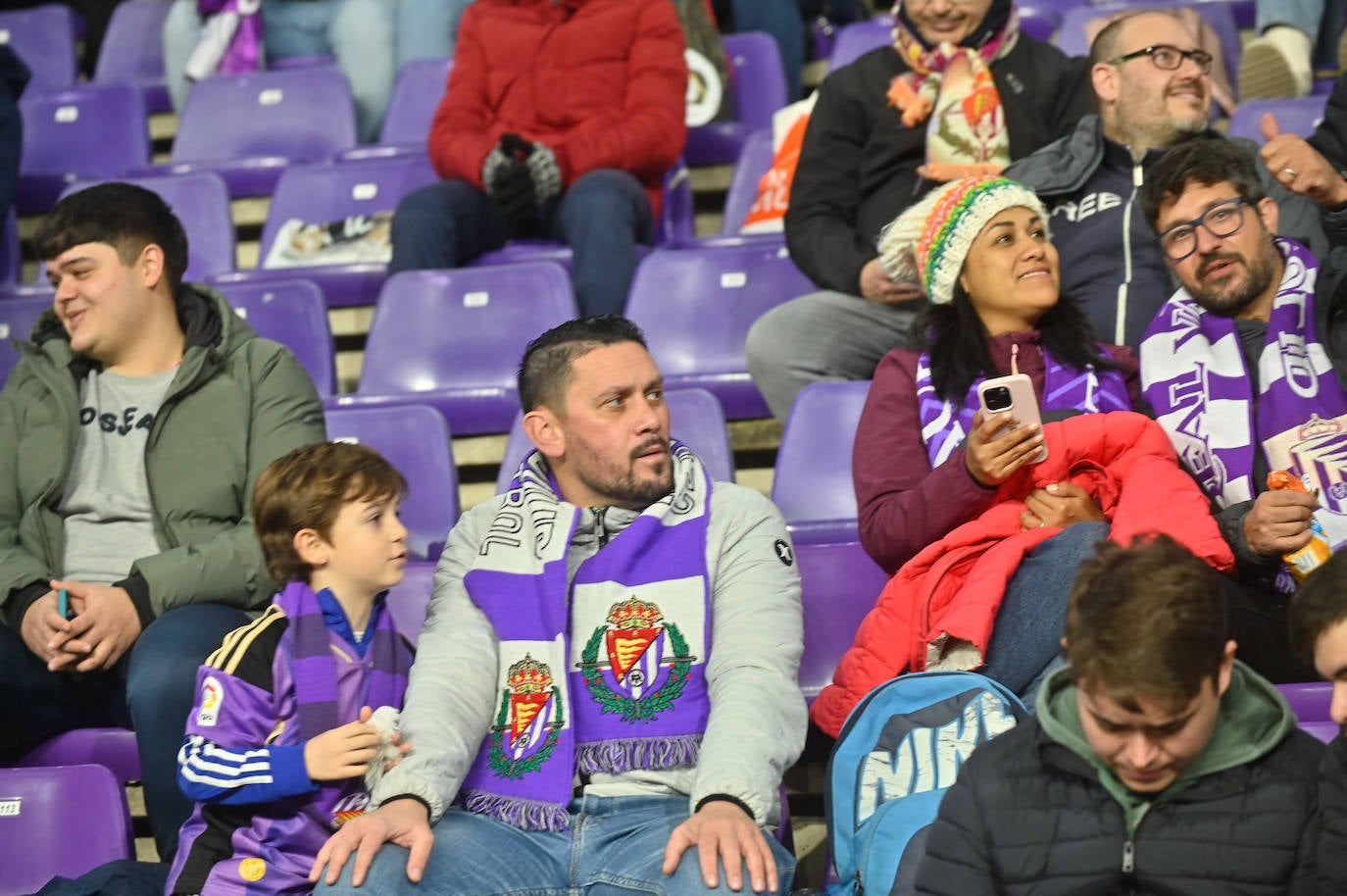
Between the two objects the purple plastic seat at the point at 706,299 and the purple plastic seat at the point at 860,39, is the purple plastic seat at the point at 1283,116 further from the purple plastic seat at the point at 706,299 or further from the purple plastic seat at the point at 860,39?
the purple plastic seat at the point at 860,39

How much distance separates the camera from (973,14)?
390cm

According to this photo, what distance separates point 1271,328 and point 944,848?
1294mm

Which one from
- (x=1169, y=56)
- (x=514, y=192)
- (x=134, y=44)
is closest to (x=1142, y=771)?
(x=1169, y=56)

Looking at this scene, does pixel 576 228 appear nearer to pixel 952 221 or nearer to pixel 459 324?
pixel 459 324

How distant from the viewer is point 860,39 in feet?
16.8

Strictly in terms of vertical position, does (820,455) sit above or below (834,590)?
above

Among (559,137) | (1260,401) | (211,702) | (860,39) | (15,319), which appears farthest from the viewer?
(860,39)

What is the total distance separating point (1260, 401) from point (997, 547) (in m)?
0.62

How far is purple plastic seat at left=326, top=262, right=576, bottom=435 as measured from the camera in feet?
13.2

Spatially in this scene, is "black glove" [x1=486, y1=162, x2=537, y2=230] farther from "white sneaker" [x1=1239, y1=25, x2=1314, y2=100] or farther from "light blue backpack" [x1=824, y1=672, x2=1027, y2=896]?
"light blue backpack" [x1=824, y1=672, x2=1027, y2=896]

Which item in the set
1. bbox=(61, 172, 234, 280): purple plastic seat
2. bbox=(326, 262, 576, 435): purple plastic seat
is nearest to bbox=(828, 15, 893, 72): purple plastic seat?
bbox=(326, 262, 576, 435): purple plastic seat

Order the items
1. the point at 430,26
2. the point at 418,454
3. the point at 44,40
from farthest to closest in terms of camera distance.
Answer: the point at 44,40 → the point at 430,26 → the point at 418,454

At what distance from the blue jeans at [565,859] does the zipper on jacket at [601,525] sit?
41 cm

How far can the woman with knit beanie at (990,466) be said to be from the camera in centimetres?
242
